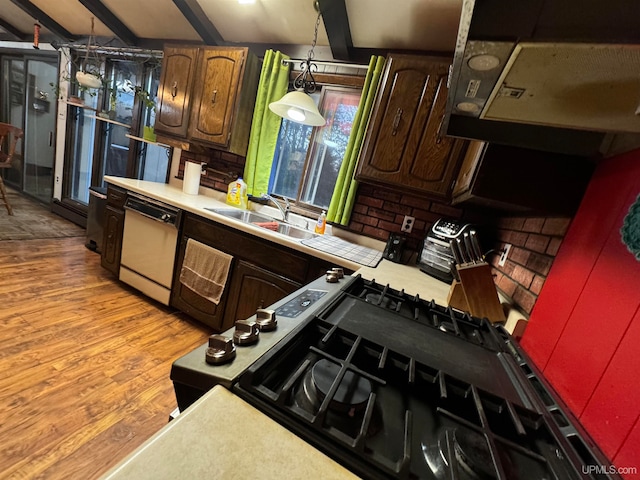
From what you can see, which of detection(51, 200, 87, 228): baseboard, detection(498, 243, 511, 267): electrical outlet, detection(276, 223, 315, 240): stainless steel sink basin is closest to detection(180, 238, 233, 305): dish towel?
detection(276, 223, 315, 240): stainless steel sink basin

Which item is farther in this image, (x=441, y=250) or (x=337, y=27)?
(x=337, y=27)

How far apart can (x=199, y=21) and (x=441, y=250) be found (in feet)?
8.67

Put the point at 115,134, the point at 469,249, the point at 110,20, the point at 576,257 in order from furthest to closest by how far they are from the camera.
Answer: the point at 115,134
the point at 110,20
the point at 469,249
the point at 576,257

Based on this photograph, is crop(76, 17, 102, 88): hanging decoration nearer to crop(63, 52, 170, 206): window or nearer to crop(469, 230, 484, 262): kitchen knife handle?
crop(63, 52, 170, 206): window

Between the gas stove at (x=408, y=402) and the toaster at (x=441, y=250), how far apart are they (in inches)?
31.0

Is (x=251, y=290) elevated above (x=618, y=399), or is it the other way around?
(x=618, y=399)

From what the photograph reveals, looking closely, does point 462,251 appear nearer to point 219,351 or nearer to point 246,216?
point 219,351

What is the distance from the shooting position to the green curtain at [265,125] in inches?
88.1

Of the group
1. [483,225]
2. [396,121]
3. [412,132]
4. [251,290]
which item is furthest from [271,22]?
[483,225]

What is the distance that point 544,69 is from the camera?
53 centimetres

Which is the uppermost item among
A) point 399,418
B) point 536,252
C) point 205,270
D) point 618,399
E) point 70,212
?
point 536,252

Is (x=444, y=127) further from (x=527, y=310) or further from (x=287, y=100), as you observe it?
(x=287, y=100)

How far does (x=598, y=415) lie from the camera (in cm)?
58

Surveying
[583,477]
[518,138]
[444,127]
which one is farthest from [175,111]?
[583,477]
